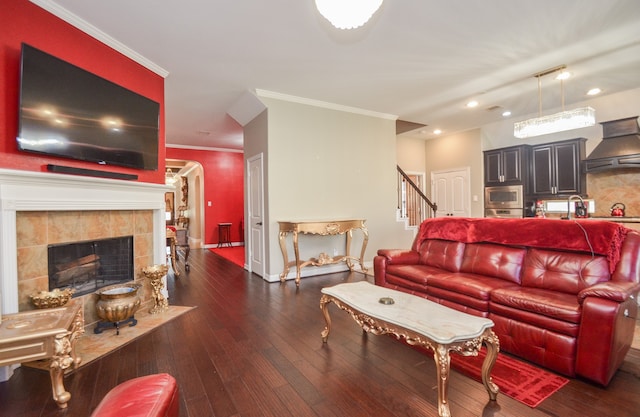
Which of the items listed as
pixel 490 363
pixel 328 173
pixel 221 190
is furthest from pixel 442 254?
pixel 221 190

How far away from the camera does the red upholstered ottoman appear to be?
89 centimetres

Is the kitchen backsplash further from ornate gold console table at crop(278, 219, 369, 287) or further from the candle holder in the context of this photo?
the candle holder

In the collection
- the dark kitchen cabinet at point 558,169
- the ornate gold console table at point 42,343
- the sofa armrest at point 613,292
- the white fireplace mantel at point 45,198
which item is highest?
the dark kitchen cabinet at point 558,169

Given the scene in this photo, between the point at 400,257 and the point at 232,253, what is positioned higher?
the point at 400,257

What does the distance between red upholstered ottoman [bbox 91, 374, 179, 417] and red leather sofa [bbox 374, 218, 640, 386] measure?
92.7 inches

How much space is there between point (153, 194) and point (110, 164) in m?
0.56

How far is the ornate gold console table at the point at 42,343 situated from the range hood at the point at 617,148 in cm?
724

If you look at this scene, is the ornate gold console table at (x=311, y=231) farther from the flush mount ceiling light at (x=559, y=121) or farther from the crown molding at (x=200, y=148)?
the crown molding at (x=200, y=148)

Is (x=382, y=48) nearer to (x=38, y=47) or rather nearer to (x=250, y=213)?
(x=38, y=47)

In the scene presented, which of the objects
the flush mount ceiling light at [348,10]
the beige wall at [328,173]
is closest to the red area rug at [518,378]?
the flush mount ceiling light at [348,10]

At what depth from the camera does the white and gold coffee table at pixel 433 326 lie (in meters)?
1.62

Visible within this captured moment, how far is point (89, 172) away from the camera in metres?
2.78

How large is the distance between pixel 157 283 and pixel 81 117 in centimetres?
180

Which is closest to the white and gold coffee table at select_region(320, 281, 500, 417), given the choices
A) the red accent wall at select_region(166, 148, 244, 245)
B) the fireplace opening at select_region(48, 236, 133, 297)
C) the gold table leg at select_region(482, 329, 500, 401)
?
the gold table leg at select_region(482, 329, 500, 401)
